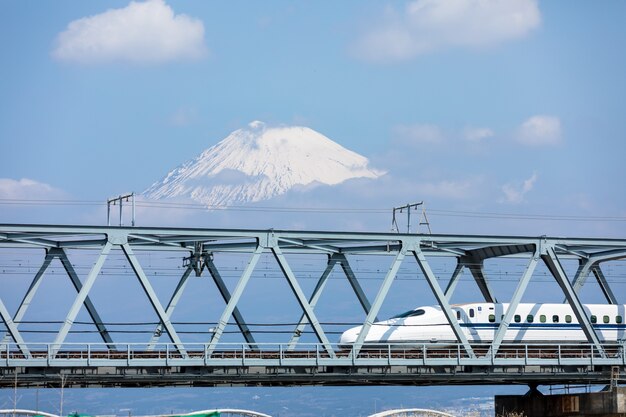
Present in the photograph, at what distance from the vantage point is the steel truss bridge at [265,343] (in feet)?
217

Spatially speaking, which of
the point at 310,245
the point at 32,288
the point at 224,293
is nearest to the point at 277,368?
the point at 224,293

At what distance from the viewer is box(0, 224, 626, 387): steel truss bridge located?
217ft

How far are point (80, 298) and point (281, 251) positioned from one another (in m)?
11.5

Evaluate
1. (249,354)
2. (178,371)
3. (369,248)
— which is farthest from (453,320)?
(178,371)

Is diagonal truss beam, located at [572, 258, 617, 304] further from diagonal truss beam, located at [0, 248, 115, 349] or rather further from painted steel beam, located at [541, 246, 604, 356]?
diagonal truss beam, located at [0, 248, 115, 349]

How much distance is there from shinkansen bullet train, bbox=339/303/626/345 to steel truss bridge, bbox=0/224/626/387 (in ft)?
3.69

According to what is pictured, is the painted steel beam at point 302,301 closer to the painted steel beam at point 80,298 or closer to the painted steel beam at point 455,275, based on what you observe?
the painted steel beam at point 80,298

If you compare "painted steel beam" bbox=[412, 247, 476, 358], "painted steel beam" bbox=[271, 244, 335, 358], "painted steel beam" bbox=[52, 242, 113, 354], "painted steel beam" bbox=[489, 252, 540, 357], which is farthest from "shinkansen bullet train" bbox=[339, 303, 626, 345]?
"painted steel beam" bbox=[52, 242, 113, 354]

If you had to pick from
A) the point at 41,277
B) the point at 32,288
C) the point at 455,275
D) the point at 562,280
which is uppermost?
the point at 455,275

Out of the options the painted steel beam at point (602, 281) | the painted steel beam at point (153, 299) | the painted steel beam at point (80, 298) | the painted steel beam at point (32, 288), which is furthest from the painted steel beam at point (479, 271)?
the painted steel beam at point (32, 288)

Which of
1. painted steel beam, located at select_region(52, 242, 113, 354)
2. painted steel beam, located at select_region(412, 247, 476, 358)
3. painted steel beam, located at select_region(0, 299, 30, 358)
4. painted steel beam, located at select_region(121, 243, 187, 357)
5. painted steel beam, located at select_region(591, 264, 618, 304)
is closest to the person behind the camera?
painted steel beam, located at select_region(52, 242, 113, 354)

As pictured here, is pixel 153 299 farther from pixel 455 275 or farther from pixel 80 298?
pixel 455 275

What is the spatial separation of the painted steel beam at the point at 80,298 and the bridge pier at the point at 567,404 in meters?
26.7

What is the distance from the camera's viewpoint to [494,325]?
84.6 metres
